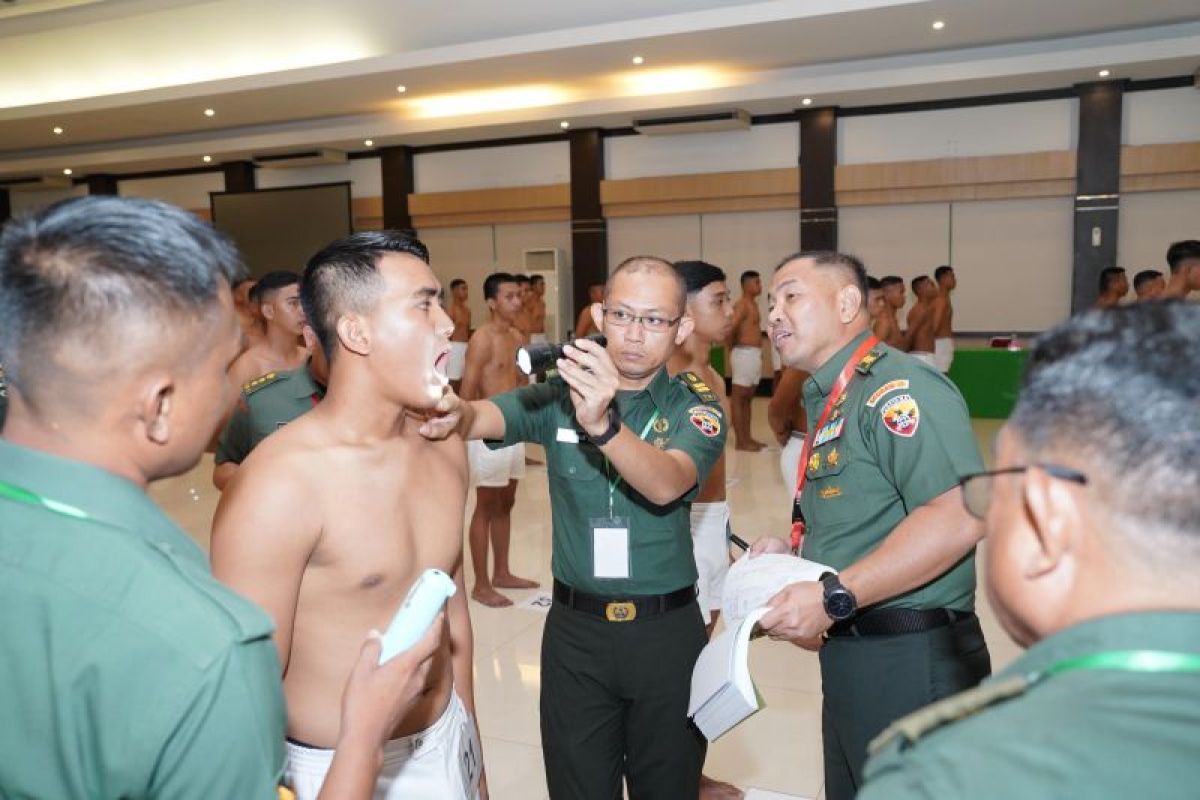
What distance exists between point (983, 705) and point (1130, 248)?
11333 millimetres

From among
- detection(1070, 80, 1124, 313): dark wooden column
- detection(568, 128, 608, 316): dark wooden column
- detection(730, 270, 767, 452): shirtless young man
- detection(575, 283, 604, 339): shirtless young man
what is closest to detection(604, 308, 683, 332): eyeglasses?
detection(575, 283, 604, 339): shirtless young man

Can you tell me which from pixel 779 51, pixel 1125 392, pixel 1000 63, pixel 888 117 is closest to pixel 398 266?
pixel 1125 392

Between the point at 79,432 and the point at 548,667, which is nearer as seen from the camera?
the point at 79,432

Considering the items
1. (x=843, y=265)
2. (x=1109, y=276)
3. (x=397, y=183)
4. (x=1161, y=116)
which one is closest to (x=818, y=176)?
(x=1109, y=276)

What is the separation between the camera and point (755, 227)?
11797 mm

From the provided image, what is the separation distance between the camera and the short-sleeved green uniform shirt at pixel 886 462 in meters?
1.91

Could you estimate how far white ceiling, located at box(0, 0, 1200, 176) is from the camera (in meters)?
8.55

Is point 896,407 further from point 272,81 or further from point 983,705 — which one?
point 272,81

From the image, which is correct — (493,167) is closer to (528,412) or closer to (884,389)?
(528,412)

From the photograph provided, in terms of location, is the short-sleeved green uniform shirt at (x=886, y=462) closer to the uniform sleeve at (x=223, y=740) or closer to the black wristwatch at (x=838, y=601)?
the black wristwatch at (x=838, y=601)

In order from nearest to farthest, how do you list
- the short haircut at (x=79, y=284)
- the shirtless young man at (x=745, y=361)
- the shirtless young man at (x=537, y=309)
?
the short haircut at (x=79, y=284), the shirtless young man at (x=745, y=361), the shirtless young man at (x=537, y=309)

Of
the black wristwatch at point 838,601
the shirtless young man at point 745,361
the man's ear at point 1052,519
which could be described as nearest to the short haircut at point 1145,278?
the shirtless young man at point 745,361

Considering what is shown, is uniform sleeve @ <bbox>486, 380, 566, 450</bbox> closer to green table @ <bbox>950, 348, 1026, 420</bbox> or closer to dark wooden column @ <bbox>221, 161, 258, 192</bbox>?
green table @ <bbox>950, 348, 1026, 420</bbox>

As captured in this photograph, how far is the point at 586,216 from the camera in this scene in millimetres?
12336
